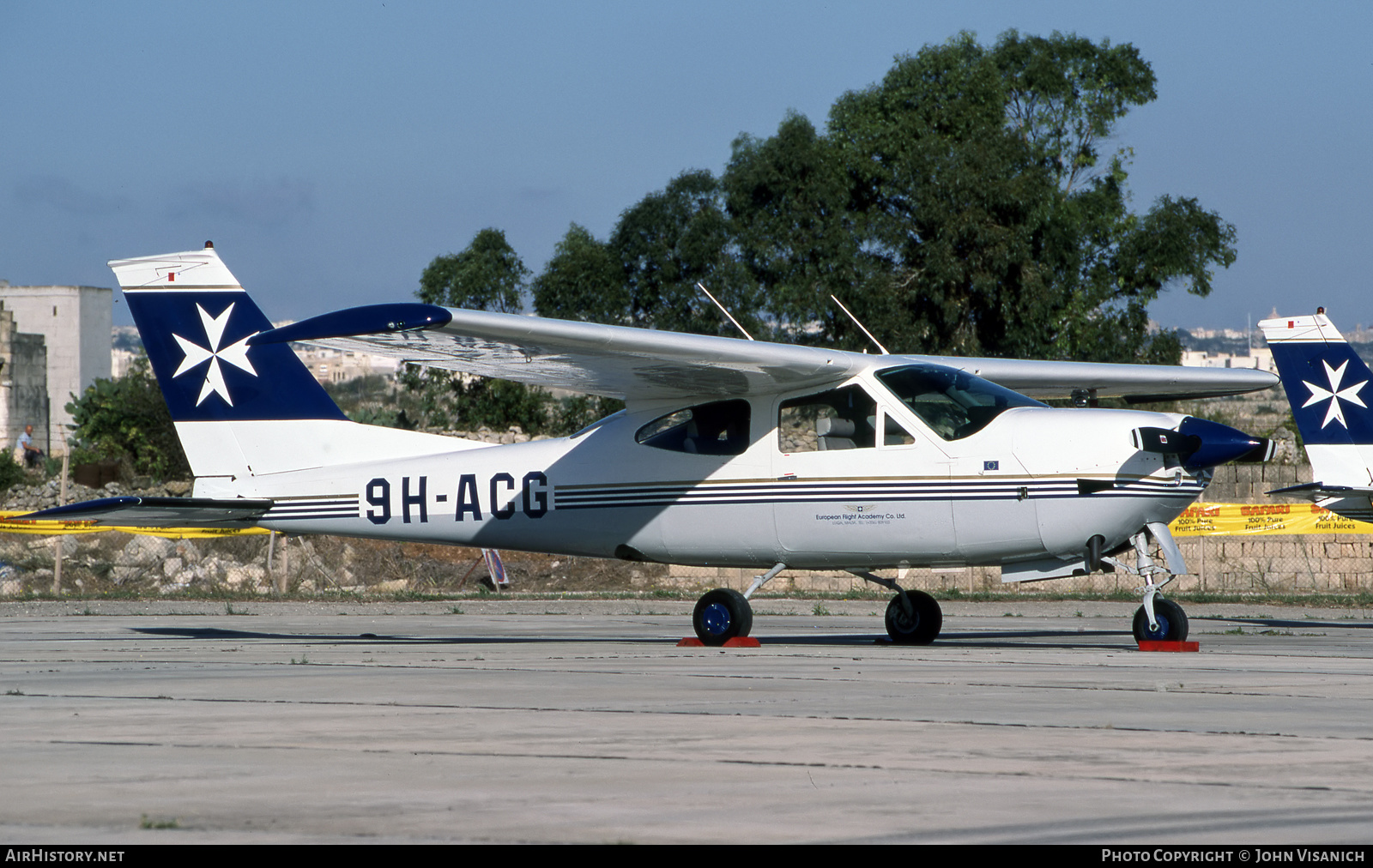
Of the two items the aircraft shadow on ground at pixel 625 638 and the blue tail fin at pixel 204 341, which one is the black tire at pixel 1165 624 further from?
the blue tail fin at pixel 204 341

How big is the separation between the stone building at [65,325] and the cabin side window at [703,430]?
10502 cm

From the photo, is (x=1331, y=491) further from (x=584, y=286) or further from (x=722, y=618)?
(x=584, y=286)

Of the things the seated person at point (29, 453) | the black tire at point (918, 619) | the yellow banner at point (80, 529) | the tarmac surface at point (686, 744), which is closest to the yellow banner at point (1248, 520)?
the tarmac surface at point (686, 744)

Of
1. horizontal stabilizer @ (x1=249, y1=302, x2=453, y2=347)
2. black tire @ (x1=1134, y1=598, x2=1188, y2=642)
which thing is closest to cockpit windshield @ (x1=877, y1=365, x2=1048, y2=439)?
black tire @ (x1=1134, y1=598, x2=1188, y2=642)

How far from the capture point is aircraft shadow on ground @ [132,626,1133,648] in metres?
12.3

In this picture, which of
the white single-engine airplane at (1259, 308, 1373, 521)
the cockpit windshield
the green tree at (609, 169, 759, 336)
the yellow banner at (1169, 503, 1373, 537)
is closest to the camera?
the cockpit windshield

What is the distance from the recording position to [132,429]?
46812mm

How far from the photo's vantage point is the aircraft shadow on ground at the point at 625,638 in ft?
40.4

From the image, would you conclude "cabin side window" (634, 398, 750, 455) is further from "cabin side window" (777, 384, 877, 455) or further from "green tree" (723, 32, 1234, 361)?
"green tree" (723, 32, 1234, 361)

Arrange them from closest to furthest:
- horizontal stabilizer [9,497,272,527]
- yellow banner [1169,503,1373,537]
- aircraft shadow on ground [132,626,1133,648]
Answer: horizontal stabilizer [9,497,272,527] → aircraft shadow on ground [132,626,1133,648] → yellow banner [1169,503,1373,537]

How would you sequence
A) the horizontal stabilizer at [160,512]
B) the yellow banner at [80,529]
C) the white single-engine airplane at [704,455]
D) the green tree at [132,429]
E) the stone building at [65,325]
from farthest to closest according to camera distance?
1. the stone building at [65,325]
2. the green tree at [132,429]
3. the yellow banner at [80,529]
4. the horizontal stabilizer at [160,512]
5. the white single-engine airplane at [704,455]

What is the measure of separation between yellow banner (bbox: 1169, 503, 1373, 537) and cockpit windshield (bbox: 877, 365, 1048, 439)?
12.6 metres

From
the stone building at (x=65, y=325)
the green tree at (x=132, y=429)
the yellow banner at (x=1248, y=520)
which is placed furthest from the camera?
the stone building at (x=65, y=325)
